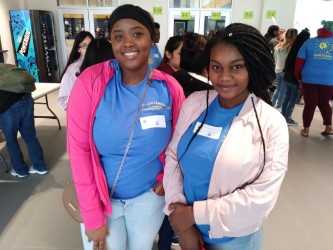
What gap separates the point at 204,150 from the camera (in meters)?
0.97

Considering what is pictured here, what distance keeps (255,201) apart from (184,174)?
0.90 feet

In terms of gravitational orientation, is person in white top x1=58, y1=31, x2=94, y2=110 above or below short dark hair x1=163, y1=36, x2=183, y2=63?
below

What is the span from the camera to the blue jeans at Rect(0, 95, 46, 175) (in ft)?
9.05

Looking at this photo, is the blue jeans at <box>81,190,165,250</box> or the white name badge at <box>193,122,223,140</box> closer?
the white name badge at <box>193,122,223,140</box>

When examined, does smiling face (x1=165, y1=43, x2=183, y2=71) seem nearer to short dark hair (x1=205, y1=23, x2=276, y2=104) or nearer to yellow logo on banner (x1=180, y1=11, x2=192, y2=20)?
short dark hair (x1=205, y1=23, x2=276, y2=104)

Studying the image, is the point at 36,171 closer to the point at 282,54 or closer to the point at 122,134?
the point at 122,134

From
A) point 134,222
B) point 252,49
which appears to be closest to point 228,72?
point 252,49

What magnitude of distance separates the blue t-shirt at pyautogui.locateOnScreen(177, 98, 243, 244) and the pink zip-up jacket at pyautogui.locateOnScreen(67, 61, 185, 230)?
15cm

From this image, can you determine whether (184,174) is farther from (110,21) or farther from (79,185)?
(110,21)

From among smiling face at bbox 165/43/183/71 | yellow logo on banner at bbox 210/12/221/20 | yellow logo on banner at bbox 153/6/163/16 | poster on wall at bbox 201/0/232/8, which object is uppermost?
poster on wall at bbox 201/0/232/8

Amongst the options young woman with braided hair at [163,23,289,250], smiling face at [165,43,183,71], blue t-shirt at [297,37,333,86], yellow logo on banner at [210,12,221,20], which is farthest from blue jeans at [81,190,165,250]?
yellow logo on banner at [210,12,221,20]

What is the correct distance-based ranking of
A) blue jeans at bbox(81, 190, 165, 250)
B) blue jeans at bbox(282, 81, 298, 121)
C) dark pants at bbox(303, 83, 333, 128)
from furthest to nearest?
blue jeans at bbox(282, 81, 298, 121) → dark pants at bbox(303, 83, 333, 128) → blue jeans at bbox(81, 190, 165, 250)

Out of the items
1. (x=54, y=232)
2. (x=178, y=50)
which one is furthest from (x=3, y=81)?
(x=178, y=50)

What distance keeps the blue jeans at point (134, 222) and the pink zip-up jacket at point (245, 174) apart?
0.26m
